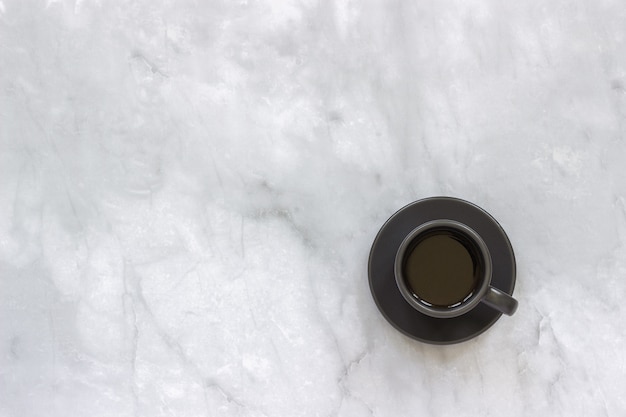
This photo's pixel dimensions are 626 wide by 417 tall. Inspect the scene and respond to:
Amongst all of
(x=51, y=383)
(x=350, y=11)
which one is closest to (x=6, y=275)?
(x=51, y=383)

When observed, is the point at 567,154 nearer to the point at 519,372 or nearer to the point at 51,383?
the point at 519,372

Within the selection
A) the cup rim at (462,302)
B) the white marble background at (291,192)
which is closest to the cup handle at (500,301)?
the cup rim at (462,302)

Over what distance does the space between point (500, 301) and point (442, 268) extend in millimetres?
87

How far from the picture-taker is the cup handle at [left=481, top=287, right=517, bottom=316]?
0.79 metres

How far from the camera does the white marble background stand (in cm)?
91

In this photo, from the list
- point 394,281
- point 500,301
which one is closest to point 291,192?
point 394,281

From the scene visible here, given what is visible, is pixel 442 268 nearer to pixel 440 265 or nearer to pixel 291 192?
pixel 440 265

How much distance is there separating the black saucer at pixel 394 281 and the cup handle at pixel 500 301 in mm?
76

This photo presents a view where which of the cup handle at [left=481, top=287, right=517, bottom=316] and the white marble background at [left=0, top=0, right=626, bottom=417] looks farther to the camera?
the white marble background at [left=0, top=0, right=626, bottom=417]

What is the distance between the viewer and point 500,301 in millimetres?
795

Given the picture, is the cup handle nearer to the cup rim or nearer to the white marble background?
the cup rim

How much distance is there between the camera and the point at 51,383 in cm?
95

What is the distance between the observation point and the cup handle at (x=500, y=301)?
2.60 feet

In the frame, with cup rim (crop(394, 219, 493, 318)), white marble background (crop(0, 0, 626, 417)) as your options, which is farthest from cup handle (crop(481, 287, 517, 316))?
white marble background (crop(0, 0, 626, 417))
